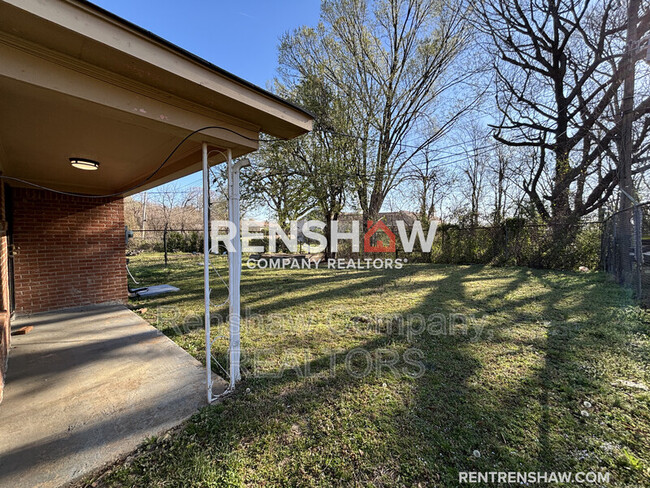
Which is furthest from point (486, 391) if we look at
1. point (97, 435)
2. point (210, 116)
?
point (210, 116)

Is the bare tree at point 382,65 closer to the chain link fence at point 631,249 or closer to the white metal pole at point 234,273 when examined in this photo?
the chain link fence at point 631,249

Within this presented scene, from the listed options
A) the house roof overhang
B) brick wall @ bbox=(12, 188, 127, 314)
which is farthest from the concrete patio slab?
the house roof overhang

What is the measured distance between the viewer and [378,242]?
11.4 m

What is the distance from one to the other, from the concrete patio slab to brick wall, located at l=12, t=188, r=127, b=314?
1221 mm

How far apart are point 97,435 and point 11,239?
4.38 meters

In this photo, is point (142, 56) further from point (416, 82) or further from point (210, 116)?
point (416, 82)

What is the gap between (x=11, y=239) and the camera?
414 cm

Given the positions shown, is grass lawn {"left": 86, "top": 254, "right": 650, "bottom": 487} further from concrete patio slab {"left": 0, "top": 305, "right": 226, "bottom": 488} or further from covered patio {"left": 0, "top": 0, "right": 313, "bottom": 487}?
covered patio {"left": 0, "top": 0, "right": 313, "bottom": 487}

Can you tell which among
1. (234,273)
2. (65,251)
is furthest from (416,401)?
(65,251)

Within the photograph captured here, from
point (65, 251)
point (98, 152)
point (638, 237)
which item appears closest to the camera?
point (98, 152)

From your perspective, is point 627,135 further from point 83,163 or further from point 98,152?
point 83,163

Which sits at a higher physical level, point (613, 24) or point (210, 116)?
point (613, 24)

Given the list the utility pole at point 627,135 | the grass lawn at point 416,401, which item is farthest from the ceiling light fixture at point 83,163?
the utility pole at point 627,135

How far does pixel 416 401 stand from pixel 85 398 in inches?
108
